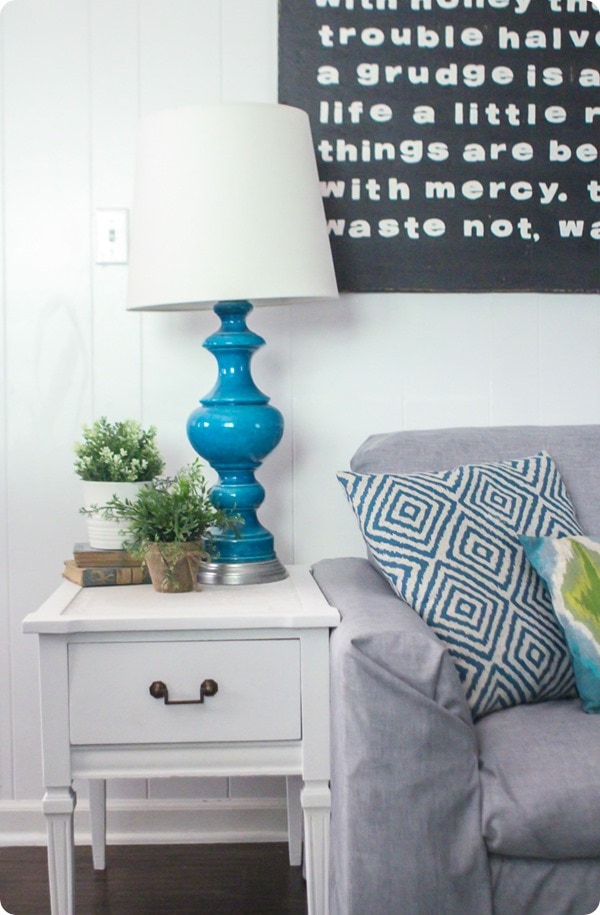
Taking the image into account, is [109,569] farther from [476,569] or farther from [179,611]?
[476,569]

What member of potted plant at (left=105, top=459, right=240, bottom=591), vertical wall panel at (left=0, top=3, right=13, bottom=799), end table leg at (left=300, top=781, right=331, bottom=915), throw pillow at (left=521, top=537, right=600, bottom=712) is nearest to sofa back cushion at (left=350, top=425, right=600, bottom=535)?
throw pillow at (left=521, top=537, right=600, bottom=712)

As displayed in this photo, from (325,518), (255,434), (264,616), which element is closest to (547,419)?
(325,518)

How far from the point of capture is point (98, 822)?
1894 millimetres

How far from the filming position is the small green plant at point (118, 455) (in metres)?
1.75

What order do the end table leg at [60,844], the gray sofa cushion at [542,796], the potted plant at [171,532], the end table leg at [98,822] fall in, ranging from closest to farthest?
the gray sofa cushion at [542,796] → the end table leg at [60,844] → the potted plant at [171,532] → the end table leg at [98,822]

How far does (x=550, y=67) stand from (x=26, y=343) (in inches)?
46.7

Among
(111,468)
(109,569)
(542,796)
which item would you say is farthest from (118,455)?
(542,796)

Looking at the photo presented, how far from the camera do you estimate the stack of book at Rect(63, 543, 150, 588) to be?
1.69 m

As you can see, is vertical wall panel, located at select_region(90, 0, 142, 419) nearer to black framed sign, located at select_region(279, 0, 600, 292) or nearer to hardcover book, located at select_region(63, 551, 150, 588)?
black framed sign, located at select_region(279, 0, 600, 292)

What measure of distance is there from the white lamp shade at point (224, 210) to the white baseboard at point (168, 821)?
102 cm

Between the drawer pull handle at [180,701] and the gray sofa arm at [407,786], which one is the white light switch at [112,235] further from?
the gray sofa arm at [407,786]

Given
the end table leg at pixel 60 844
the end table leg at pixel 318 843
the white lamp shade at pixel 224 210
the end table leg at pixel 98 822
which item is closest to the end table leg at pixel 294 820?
the end table leg at pixel 98 822

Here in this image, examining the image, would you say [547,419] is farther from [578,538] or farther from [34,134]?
[34,134]

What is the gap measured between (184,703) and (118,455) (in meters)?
0.49
